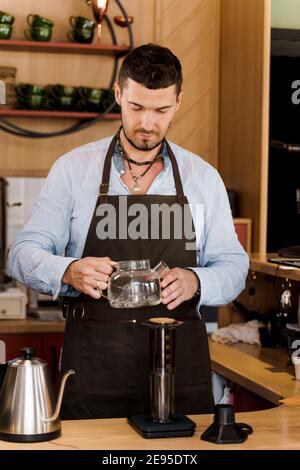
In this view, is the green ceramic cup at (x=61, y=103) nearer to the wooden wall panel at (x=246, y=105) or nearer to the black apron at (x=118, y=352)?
the wooden wall panel at (x=246, y=105)

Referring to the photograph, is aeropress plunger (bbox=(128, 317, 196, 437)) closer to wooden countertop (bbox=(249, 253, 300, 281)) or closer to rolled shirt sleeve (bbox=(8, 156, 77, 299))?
→ rolled shirt sleeve (bbox=(8, 156, 77, 299))

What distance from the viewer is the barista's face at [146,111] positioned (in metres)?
2.66

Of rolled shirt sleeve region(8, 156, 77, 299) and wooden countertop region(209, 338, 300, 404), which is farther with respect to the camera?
wooden countertop region(209, 338, 300, 404)

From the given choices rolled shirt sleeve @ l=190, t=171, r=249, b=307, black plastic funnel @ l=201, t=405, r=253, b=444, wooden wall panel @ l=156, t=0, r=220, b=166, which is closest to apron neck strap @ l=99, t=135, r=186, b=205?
rolled shirt sleeve @ l=190, t=171, r=249, b=307

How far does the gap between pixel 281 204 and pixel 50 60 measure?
5.06 feet

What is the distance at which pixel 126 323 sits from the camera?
9.00 ft

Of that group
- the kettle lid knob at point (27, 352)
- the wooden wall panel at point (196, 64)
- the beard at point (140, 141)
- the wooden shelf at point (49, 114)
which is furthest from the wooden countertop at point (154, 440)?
the wooden wall panel at point (196, 64)

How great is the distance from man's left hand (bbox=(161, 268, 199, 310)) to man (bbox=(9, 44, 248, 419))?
0.03m

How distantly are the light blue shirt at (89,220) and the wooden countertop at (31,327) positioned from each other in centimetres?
177

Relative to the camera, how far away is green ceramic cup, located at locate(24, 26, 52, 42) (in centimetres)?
496

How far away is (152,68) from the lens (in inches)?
105

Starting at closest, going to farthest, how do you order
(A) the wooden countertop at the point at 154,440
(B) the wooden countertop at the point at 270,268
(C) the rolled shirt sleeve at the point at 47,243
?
(A) the wooden countertop at the point at 154,440
(C) the rolled shirt sleeve at the point at 47,243
(B) the wooden countertop at the point at 270,268

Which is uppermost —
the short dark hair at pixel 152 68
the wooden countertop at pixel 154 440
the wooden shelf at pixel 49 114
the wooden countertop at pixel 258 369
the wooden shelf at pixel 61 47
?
the wooden shelf at pixel 61 47
